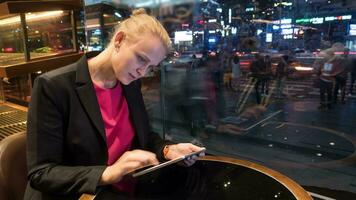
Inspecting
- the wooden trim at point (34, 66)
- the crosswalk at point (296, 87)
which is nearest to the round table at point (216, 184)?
the wooden trim at point (34, 66)

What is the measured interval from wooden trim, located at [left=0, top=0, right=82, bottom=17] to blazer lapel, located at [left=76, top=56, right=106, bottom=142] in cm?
82

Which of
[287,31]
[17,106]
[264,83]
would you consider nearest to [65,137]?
[17,106]

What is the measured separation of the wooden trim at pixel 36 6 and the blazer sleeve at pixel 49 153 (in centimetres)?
84

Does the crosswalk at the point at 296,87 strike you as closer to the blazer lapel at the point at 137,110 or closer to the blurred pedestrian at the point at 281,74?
the blurred pedestrian at the point at 281,74

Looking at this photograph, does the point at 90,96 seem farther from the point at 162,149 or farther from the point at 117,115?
the point at 162,149

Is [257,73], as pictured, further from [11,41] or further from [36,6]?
[36,6]

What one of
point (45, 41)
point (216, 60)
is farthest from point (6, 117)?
point (216, 60)

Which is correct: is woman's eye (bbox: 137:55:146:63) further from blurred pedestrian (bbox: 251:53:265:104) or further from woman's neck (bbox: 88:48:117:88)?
blurred pedestrian (bbox: 251:53:265:104)

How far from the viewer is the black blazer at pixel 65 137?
1.00 meters

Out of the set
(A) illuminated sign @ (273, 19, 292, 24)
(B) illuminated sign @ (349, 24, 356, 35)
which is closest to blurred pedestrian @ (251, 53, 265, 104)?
(A) illuminated sign @ (273, 19, 292, 24)

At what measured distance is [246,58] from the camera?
5805mm

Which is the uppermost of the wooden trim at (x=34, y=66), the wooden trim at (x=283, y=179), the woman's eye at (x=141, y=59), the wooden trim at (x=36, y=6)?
the wooden trim at (x=36, y=6)

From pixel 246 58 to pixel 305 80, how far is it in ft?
4.58

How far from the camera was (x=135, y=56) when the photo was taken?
1.10 metres
